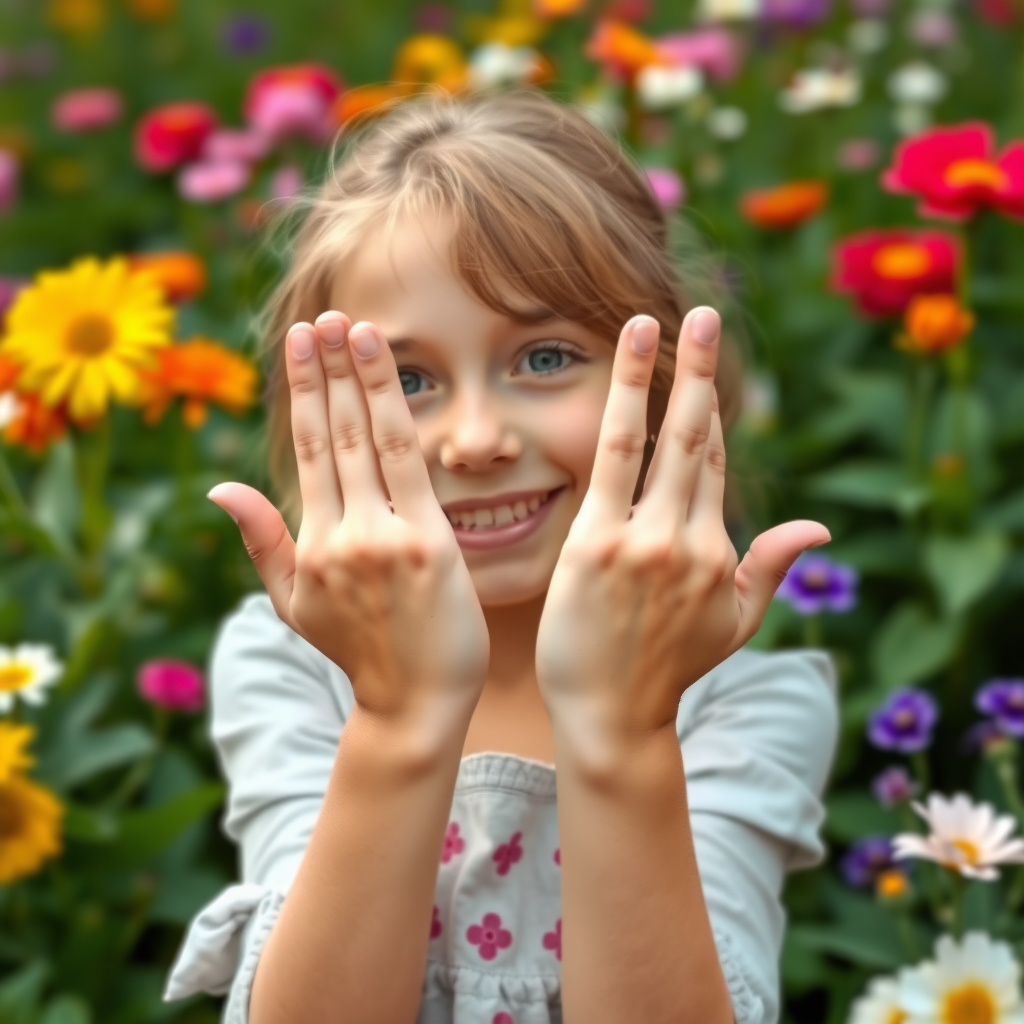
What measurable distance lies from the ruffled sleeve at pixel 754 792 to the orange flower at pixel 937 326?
533 mm

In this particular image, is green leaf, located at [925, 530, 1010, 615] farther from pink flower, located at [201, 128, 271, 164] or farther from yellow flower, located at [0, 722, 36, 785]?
pink flower, located at [201, 128, 271, 164]

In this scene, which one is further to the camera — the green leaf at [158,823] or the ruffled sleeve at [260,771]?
the green leaf at [158,823]

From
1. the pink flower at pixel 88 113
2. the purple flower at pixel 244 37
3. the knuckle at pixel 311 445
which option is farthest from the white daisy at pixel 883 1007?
the purple flower at pixel 244 37

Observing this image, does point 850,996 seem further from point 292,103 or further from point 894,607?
point 292,103

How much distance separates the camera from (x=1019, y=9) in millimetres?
2711

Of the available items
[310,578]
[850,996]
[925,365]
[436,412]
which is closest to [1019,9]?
[925,365]

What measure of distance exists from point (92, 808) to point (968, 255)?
3.53ft

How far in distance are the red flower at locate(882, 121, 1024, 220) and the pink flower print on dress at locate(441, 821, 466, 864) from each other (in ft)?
2.63

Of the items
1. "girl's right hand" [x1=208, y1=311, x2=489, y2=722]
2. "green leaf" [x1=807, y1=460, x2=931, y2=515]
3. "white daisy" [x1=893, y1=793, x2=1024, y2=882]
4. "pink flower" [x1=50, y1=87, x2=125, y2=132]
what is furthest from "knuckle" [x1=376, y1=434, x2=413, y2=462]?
"pink flower" [x1=50, y1=87, x2=125, y2=132]

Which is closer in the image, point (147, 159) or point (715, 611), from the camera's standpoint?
point (715, 611)

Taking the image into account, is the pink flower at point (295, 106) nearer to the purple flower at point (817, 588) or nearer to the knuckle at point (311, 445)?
the purple flower at point (817, 588)

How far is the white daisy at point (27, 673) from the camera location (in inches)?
51.6

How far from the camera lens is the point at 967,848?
119 centimetres

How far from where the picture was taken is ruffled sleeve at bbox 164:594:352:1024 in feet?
3.29
